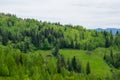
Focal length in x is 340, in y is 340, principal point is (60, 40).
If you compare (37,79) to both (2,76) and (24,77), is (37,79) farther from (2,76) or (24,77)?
(2,76)

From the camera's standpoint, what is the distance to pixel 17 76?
19562 centimetres

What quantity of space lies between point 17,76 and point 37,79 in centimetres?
1184

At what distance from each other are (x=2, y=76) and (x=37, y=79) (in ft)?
67.2

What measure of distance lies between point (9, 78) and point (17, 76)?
6521 millimetres

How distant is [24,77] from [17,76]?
437 cm

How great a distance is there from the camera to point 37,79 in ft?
651

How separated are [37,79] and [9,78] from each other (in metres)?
17.2

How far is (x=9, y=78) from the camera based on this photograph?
625ft

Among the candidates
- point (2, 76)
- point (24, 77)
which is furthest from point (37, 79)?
point (2, 76)

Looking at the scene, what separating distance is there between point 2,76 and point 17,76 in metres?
9.46

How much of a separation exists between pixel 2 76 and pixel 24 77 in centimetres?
1380

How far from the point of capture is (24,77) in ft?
638
